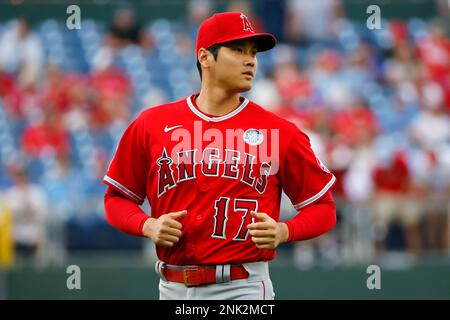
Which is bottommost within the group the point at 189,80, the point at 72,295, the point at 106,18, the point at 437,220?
the point at 72,295

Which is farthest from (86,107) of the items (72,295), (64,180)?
(72,295)

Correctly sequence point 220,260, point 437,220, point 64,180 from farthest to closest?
point 64,180, point 437,220, point 220,260

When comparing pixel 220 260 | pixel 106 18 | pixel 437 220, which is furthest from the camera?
pixel 106 18

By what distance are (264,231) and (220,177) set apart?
0.47 metres

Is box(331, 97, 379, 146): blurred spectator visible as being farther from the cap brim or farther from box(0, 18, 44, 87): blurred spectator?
the cap brim

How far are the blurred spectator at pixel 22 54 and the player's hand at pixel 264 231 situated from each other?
9536 mm

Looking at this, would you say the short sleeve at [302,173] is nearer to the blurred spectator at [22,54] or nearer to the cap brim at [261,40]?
the cap brim at [261,40]

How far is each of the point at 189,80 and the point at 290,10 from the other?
206 centimetres

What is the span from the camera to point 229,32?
16.1 ft

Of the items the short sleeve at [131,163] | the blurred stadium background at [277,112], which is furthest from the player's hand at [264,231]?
the blurred stadium background at [277,112]

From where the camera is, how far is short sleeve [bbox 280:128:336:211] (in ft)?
16.0

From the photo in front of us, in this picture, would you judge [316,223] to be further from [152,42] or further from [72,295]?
[152,42]

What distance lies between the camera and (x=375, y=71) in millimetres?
Answer: 13664

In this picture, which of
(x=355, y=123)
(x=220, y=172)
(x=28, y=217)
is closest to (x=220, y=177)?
(x=220, y=172)
